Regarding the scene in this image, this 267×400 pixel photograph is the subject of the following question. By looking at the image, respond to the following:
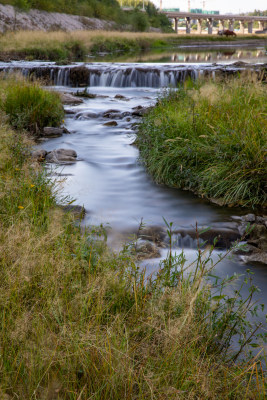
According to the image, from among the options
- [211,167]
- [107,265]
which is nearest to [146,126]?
[211,167]

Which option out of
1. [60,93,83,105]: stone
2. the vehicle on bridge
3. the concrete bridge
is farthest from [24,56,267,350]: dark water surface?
the concrete bridge

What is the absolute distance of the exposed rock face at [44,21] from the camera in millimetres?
39447

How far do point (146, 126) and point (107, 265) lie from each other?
5393 millimetres

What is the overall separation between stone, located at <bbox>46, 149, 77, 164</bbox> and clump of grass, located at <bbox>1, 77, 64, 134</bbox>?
43.3 inches

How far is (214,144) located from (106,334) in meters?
4.84

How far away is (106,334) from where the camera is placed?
2.40 metres

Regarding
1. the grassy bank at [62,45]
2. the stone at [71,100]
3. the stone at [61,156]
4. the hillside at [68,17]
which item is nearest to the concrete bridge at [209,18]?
the hillside at [68,17]

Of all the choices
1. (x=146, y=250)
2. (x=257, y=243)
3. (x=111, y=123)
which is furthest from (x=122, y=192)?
(x=111, y=123)

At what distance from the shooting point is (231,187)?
20.5ft

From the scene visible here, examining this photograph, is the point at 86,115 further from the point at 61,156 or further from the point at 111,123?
the point at 61,156

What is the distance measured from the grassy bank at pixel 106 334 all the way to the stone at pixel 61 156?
4.56 meters

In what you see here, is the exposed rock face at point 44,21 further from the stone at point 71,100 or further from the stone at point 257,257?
the stone at point 257,257

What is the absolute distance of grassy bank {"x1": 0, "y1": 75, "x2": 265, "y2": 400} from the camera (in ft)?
7.14

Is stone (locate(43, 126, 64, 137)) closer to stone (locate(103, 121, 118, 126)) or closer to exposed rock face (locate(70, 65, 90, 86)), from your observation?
stone (locate(103, 121, 118, 126))
